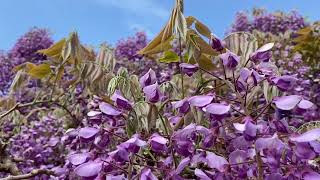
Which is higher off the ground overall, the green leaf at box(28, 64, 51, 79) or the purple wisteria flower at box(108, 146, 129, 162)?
the green leaf at box(28, 64, 51, 79)

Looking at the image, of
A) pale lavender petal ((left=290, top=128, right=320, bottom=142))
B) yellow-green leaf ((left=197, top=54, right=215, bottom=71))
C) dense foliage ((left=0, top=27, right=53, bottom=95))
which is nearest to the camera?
pale lavender petal ((left=290, top=128, right=320, bottom=142))

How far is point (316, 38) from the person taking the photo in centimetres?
651

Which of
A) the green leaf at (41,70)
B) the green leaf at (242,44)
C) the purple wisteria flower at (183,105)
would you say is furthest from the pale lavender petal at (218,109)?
the green leaf at (41,70)

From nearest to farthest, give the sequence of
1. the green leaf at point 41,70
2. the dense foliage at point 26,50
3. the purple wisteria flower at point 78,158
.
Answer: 1. the purple wisteria flower at point 78,158
2. the green leaf at point 41,70
3. the dense foliage at point 26,50

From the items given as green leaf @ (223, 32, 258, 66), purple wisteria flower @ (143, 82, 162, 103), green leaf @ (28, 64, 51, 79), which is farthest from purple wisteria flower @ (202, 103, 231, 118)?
green leaf @ (28, 64, 51, 79)

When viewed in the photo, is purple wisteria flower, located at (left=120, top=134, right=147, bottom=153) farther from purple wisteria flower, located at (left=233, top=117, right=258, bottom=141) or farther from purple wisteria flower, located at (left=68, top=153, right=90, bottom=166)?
purple wisteria flower, located at (left=233, top=117, right=258, bottom=141)

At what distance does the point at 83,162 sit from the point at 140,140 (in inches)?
8.2

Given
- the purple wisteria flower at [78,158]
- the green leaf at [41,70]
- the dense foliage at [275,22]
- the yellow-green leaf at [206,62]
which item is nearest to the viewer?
the purple wisteria flower at [78,158]

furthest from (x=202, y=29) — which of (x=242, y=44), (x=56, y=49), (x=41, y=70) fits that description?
(x=41, y=70)

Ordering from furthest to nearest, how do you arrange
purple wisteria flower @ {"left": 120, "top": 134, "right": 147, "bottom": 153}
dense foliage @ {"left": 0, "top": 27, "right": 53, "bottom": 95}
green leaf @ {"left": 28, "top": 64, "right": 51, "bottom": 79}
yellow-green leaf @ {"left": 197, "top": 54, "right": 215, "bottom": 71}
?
dense foliage @ {"left": 0, "top": 27, "right": 53, "bottom": 95} → green leaf @ {"left": 28, "top": 64, "right": 51, "bottom": 79} → yellow-green leaf @ {"left": 197, "top": 54, "right": 215, "bottom": 71} → purple wisteria flower @ {"left": 120, "top": 134, "right": 147, "bottom": 153}

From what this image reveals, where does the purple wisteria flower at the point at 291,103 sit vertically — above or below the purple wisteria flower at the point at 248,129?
above

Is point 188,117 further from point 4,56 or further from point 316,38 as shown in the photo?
point 4,56

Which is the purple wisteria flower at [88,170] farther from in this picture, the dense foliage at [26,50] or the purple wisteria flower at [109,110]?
the dense foliage at [26,50]

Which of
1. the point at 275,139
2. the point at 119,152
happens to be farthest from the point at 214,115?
the point at 119,152
